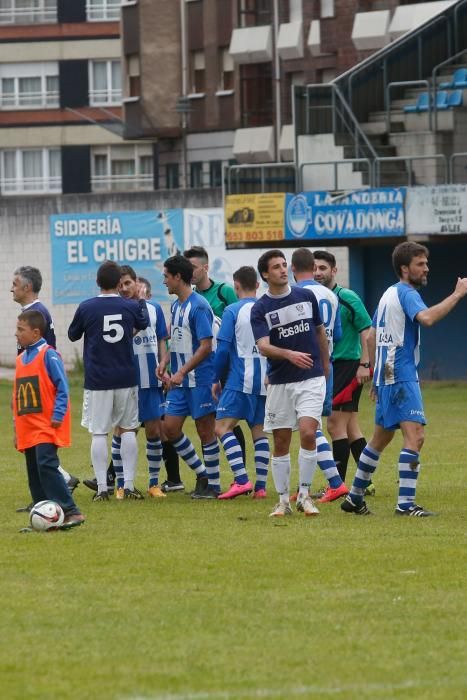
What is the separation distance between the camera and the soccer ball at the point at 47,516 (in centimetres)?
1244

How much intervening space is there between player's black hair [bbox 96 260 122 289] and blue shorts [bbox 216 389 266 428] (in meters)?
1.39

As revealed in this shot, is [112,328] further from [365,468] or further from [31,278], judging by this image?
[365,468]

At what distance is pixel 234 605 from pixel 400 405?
382 cm

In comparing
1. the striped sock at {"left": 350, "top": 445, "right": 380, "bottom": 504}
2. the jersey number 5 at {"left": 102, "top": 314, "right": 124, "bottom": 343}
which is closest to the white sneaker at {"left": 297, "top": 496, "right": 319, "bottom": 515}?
the striped sock at {"left": 350, "top": 445, "right": 380, "bottom": 504}

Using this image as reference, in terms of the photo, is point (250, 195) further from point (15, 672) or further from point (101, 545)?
point (15, 672)

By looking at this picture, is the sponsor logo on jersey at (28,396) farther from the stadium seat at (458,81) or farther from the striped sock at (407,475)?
the stadium seat at (458,81)

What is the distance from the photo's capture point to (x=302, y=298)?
42.8ft

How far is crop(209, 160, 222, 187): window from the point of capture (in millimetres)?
58312

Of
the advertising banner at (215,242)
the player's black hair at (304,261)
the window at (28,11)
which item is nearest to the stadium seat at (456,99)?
the advertising banner at (215,242)

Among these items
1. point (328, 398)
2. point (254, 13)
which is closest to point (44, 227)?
point (254, 13)

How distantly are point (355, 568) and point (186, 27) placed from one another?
168 ft

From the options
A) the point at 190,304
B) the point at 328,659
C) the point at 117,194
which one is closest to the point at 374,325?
the point at 190,304

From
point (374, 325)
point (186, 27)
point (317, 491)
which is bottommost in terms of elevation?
point (317, 491)

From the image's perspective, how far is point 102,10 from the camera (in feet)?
239
